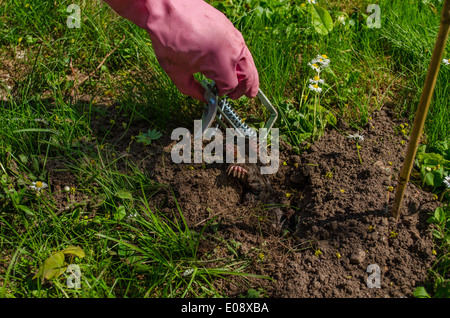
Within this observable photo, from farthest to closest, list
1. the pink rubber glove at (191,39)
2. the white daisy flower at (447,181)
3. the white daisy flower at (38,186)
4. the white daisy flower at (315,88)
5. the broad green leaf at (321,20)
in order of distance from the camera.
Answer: the broad green leaf at (321,20)
the white daisy flower at (315,88)
the white daisy flower at (38,186)
the white daisy flower at (447,181)
the pink rubber glove at (191,39)

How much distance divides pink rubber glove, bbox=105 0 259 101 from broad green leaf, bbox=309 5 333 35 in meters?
1.12

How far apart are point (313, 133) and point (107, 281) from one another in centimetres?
121

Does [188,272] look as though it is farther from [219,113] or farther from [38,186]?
[38,186]

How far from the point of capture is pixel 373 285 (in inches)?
66.7

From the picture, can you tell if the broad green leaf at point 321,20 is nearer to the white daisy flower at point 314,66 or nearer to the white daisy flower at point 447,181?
the white daisy flower at point 314,66

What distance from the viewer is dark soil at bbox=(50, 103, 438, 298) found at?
1746mm

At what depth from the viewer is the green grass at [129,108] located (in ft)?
5.97

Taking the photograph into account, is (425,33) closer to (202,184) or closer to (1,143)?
(202,184)

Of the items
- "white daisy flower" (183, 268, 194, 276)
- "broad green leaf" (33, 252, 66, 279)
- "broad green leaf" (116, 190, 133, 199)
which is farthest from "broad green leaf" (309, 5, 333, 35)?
"broad green leaf" (33, 252, 66, 279)

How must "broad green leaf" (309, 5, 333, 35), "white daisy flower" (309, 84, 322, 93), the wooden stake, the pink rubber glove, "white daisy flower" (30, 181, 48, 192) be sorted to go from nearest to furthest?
the wooden stake
the pink rubber glove
"white daisy flower" (30, 181, 48, 192)
"white daisy flower" (309, 84, 322, 93)
"broad green leaf" (309, 5, 333, 35)

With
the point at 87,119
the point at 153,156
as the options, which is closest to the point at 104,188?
the point at 153,156

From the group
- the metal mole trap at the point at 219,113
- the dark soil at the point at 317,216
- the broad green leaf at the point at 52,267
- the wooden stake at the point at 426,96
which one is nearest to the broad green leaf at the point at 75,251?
the broad green leaf at the point at 52,267

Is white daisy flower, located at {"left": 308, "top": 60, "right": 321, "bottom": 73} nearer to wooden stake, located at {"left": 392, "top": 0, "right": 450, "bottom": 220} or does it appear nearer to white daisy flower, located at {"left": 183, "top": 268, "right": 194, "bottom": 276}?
wooden stake, located at {"left": 392, "top": 0, "right": 450, "bottom": 220}

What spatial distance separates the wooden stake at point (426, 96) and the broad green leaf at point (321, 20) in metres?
1.25
